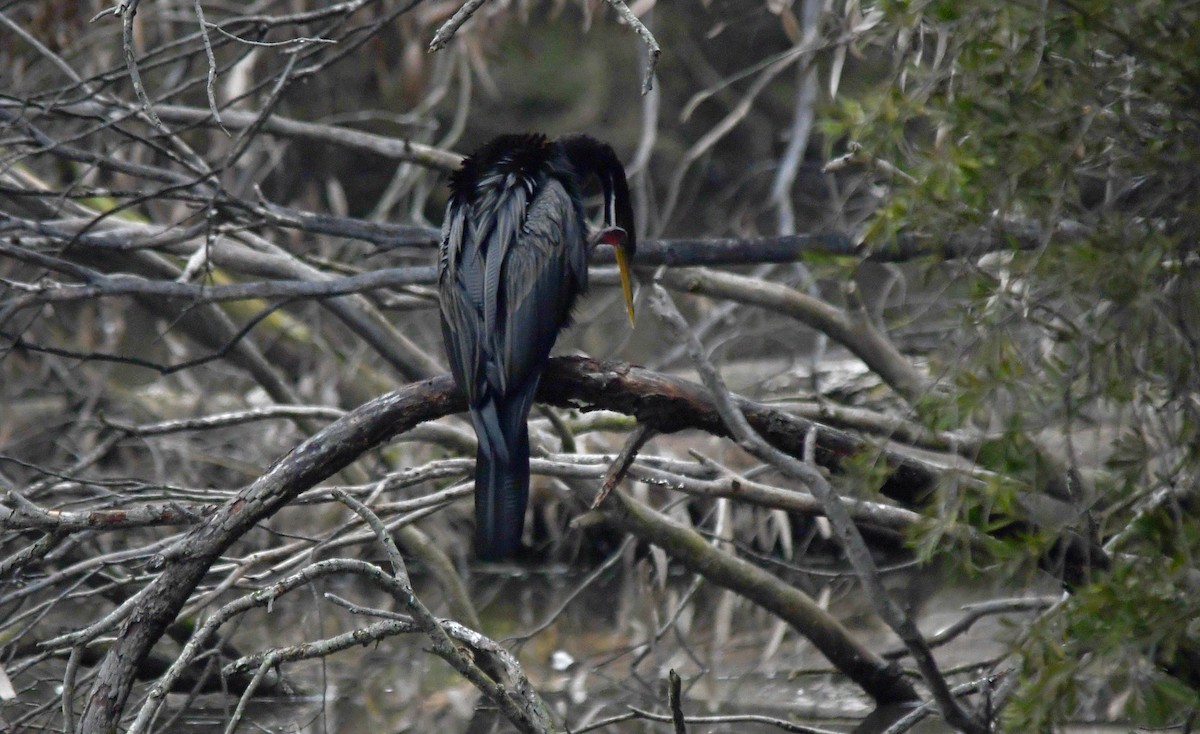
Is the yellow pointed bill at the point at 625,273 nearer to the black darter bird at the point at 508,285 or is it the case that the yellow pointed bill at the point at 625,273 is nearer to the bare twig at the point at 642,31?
the black darter bird at the point at 508,285

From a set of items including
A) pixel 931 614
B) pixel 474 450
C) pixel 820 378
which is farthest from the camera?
pixel 820 378

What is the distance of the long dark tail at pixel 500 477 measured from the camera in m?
2.88

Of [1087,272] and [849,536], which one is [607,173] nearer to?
[849,536]

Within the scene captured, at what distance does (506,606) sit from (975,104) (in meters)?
3.85

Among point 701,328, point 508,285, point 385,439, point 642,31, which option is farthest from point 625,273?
point 701,328

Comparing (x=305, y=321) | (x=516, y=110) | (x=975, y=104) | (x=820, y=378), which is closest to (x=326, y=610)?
(x=305, y=321)

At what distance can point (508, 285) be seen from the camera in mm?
3230

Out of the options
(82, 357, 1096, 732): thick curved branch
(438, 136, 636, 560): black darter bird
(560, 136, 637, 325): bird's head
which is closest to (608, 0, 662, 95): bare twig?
(82, 357, 1096, 732): thick curved branch

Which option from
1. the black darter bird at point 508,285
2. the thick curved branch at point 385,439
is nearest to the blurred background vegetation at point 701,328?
the thick curved branch at point 385,439

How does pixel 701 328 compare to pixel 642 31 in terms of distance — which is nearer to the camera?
pixel 642 31

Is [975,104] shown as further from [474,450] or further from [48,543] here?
[474,450]

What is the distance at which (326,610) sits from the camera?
550 centimetres

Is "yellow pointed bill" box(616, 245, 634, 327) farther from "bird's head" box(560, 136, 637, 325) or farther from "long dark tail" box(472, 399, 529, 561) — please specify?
"long dark tail" box(472, 399, 529, 561)

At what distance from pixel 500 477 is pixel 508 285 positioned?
567 millimetres
